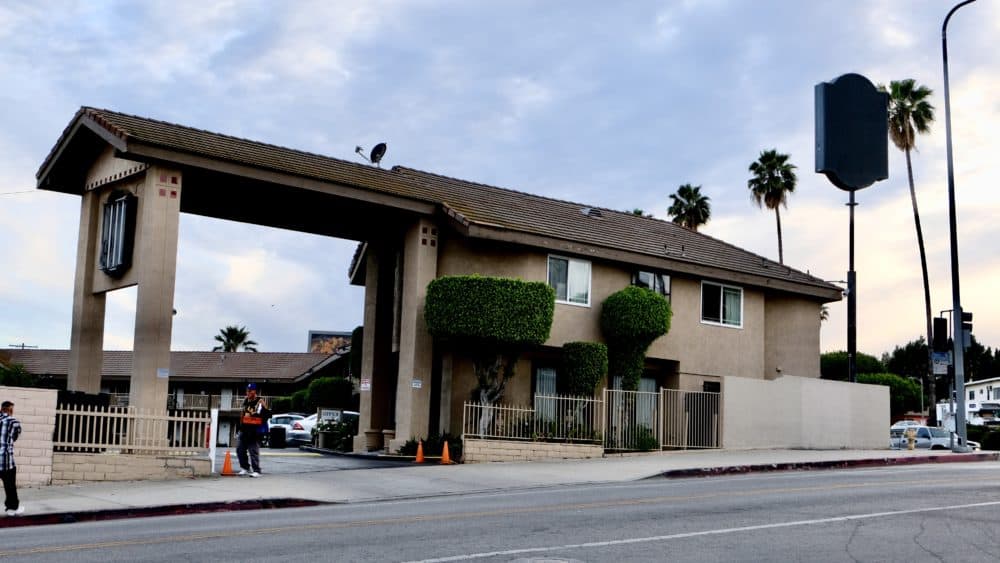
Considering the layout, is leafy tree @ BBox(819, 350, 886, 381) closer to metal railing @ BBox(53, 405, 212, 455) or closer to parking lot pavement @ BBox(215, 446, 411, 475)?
parking lot pavement @ BBox(215, 446, 411, 475)

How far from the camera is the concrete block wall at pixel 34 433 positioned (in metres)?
19.1

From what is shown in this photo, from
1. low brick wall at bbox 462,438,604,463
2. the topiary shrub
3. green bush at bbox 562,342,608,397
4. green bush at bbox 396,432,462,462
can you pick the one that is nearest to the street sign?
the topiary shrub

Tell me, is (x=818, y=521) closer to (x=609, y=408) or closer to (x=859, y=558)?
(x=859, y=558)

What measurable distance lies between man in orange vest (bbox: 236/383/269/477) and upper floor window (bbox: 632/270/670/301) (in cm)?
1324

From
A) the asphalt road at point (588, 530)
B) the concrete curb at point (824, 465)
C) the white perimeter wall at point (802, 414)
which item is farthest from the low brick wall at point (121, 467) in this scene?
the white perimeter wall at point (802, 414)

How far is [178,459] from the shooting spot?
2111cm

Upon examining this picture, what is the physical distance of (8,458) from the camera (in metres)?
16.0

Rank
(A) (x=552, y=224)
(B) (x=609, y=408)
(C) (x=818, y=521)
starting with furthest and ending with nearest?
1. (A) (x=552, y=224)
2. (B) (x=609, y=408)
3. (C) (x=818, y=521)

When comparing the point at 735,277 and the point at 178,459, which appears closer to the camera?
the point at 178,459

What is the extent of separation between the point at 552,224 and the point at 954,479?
45.3 ft

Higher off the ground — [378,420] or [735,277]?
[735,277]

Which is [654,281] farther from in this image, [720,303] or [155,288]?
[155,288]

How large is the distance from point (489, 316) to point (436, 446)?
342 centimetres

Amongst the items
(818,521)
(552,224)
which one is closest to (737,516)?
(818,521)
